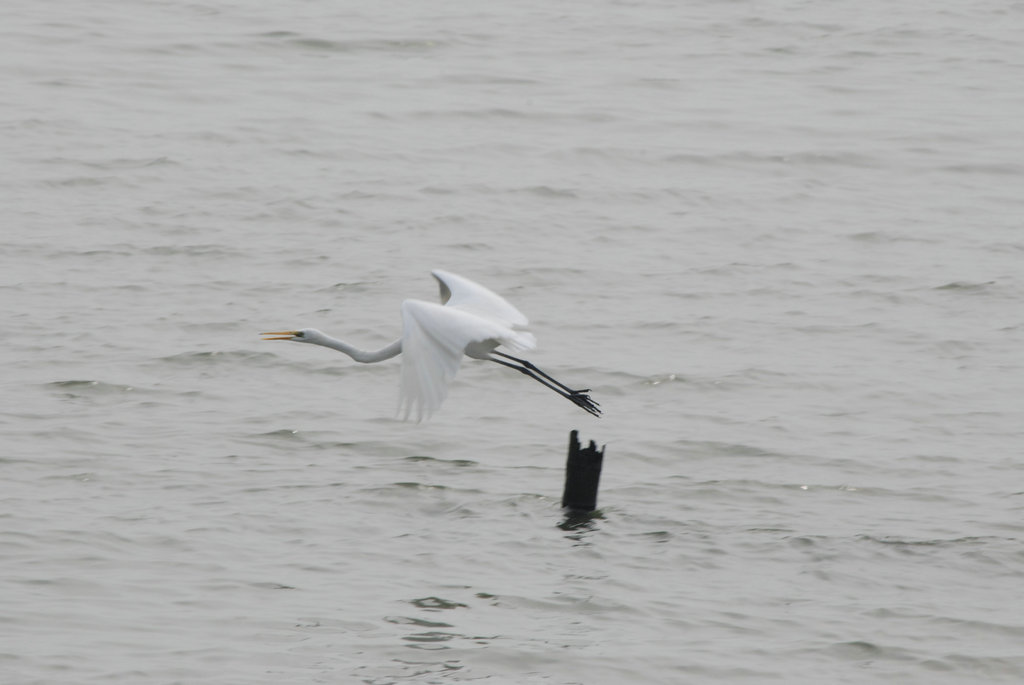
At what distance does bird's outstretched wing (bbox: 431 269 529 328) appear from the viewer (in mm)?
9188

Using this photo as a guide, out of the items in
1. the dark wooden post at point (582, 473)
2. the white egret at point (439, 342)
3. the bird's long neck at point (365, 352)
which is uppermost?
the white egret at point (439, 342)

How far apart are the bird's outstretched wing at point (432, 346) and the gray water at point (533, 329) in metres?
1.09

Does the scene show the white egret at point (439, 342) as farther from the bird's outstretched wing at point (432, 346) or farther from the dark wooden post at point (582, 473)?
the dark wooden post at point (582, 473)

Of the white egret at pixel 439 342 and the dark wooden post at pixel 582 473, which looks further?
the dark wooden post at pixel 582 473

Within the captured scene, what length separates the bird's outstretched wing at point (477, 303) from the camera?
919 centimetres

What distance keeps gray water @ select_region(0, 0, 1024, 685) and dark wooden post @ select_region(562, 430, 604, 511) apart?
120mm

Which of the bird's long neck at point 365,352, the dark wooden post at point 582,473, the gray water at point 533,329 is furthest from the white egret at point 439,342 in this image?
the gray water at point 533,329

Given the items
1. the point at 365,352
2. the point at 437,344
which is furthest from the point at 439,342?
the point at 365,352

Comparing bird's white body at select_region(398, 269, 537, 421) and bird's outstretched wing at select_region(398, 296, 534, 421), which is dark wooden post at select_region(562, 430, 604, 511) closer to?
bird's white body at select_region(398, 269, 537, 421)

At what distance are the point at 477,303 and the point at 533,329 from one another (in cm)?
362

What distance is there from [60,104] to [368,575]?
449 inches

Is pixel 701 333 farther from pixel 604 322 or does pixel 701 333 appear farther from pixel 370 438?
pixel 370 438

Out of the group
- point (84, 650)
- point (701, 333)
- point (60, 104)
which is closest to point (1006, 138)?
point (701, 333)

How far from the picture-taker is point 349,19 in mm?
21969
